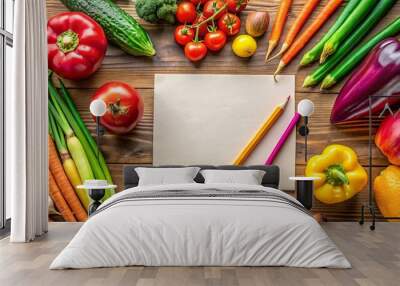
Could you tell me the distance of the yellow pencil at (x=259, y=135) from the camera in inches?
219

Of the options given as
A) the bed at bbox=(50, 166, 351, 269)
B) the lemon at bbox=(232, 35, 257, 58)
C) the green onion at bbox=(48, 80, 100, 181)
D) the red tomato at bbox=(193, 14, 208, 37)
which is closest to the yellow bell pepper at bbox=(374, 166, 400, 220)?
the lemon at bbox=(232, 35, 257, 58)

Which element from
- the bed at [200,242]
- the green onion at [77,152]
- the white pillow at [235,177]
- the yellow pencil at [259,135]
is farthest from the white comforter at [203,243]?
the yellow pencil at [259,135]

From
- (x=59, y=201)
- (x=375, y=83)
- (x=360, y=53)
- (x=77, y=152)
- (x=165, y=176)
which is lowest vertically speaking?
(x=59, y=201)

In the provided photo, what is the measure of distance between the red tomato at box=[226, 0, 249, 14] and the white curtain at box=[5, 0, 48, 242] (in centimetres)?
178

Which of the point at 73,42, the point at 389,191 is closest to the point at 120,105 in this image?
the point at 73,42

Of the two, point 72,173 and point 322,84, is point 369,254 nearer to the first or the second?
point 322,84

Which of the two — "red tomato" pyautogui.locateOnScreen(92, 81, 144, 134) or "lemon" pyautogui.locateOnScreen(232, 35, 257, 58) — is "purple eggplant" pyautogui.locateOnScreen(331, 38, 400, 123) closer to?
"lemon" pyautogui.locateOnScreen(232, 35, 257, 58)

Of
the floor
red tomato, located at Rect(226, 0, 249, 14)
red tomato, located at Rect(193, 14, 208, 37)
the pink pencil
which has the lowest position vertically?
the floor

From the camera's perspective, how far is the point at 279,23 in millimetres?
5547

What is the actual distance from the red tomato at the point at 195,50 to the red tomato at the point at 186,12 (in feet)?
0.77

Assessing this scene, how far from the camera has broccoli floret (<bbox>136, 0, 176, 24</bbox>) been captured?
5414 millimetres

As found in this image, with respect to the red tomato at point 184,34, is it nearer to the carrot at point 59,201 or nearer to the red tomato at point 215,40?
the red tomato at point 215,40

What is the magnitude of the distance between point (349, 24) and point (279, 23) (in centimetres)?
66

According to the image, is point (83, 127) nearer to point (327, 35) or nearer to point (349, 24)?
point (327, 35)
